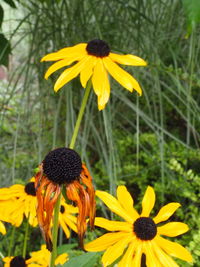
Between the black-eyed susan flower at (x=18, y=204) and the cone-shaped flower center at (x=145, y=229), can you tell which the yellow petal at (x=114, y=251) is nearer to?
the cone-shaped flower center at (x=145, y=229)

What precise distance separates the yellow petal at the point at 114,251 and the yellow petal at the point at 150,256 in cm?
3

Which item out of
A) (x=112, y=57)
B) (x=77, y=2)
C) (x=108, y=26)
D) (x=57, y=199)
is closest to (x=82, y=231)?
(x=57, y=199)

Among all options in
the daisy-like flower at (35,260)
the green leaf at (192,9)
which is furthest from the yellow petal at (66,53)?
the daisy-like flower at (35,260)

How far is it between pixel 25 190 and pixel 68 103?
1.64 ft

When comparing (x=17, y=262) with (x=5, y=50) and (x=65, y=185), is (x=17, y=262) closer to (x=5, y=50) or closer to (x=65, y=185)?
(x=65, y=185)

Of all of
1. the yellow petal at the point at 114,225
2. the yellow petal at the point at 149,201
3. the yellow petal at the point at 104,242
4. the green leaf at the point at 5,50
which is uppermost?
the green leaf at the point at 5,50

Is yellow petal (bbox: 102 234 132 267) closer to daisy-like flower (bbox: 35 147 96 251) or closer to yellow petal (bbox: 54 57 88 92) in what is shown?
daisy-like flower (bbox: 35 147 96 251)

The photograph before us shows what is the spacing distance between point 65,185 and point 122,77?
0.22 metres

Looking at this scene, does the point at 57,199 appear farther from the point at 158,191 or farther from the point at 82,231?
the point at 158,191

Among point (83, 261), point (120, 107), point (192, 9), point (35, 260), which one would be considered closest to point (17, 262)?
point (35, 260)

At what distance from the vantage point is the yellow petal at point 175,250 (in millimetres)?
660

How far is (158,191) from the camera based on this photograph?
4.82 ft

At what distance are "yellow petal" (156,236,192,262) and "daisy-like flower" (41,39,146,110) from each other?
0.25 metres

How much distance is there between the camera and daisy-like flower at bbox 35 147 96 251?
0.57 metres
